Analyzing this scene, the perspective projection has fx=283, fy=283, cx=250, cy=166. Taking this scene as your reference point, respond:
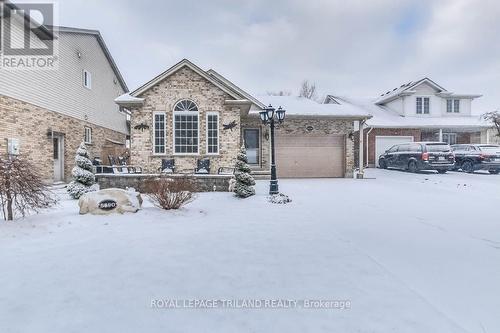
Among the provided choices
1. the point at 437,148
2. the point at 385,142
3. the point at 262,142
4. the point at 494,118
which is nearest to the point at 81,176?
the point at 262,142

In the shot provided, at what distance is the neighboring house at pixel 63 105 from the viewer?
10937mm

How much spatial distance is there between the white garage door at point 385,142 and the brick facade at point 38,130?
19.1 m

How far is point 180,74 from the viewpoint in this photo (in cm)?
1280

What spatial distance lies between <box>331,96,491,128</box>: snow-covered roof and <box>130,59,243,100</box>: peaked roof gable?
12.1 metres

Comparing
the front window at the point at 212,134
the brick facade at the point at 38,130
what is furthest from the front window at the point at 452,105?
the brick facade at the point at 38,130

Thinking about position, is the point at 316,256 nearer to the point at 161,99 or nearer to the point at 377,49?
the point at 161,99

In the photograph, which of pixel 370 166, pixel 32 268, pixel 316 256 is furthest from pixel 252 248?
pixel 370 166

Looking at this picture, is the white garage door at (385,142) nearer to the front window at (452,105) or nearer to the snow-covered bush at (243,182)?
the front window at (452,105)

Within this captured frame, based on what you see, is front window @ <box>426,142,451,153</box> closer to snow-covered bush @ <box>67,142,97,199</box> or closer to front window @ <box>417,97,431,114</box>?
front window @ <box>417,97,431,114</box>

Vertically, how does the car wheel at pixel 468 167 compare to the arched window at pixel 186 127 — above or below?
below

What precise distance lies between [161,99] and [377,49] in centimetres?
1582

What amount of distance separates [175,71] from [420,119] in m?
19.2

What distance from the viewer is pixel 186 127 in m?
12.9

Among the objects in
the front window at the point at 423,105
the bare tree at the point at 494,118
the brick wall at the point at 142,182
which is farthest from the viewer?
the front window at the point at 423,105
